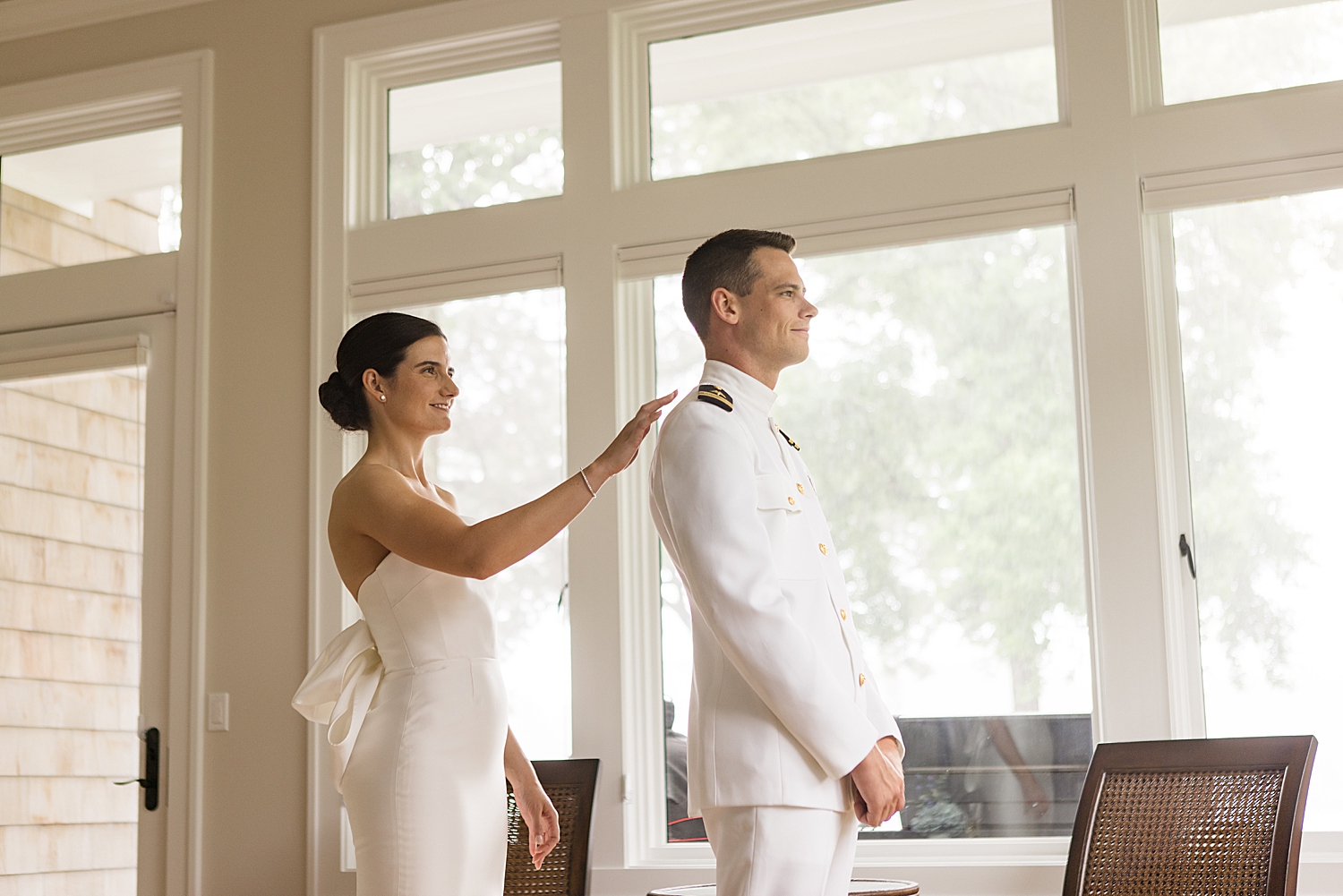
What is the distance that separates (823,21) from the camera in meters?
3.66

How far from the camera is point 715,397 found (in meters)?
1.87

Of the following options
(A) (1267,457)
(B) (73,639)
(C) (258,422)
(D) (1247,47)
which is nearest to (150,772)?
(B) (73,639)

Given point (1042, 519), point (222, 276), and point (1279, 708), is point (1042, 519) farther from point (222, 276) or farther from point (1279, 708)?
point (222, 276)

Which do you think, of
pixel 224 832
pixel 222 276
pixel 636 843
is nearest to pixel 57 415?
pixel 222 276

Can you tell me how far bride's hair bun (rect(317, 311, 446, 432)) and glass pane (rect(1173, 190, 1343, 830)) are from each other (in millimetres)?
Result: 1924

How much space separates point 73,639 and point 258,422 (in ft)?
2.95

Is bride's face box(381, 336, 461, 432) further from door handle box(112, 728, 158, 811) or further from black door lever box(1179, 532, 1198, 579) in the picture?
door handle box(112, 728, 158, 811)

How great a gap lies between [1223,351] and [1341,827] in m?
1.10

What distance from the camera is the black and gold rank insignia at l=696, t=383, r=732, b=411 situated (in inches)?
73.4

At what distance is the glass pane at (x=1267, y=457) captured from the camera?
122 inches

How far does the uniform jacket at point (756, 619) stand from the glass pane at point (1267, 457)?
1596 millimetres

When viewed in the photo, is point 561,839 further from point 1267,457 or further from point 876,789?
point 1267,457

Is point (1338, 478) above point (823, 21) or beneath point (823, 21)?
beneath

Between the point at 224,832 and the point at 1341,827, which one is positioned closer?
the point at 1341,827
